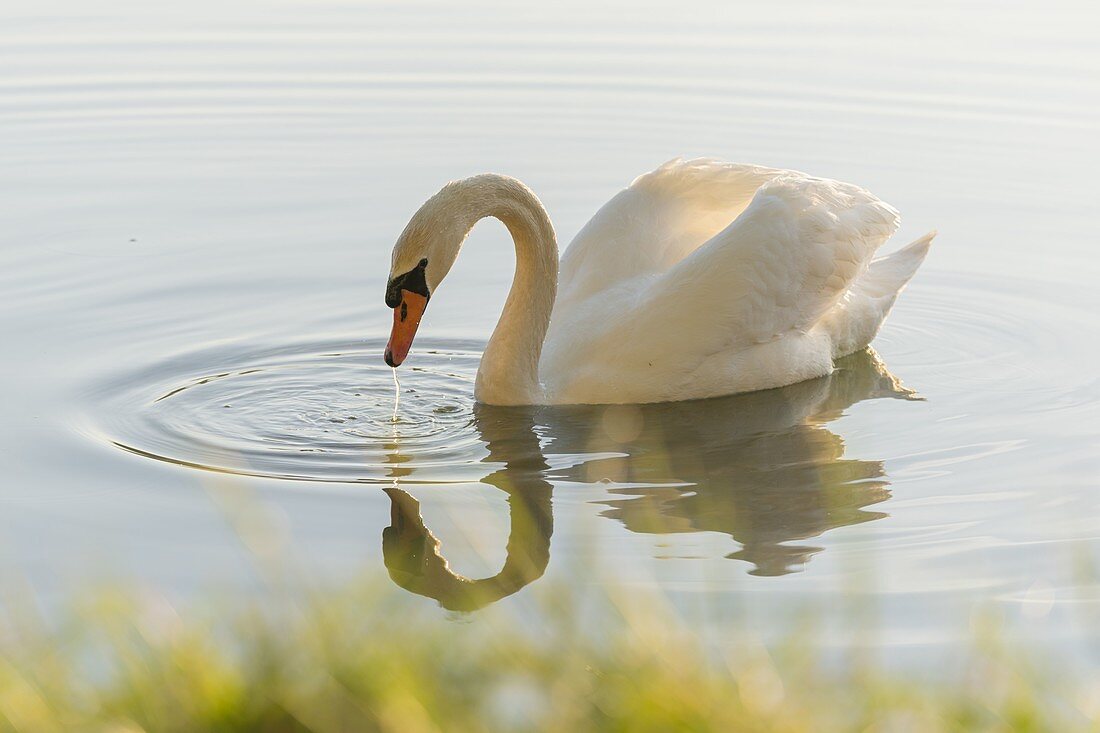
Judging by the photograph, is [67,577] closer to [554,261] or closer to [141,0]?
[554,261]

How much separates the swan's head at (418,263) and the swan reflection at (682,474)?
57cm

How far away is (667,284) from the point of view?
26.2 feet

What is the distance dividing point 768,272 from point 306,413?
2.39 meters

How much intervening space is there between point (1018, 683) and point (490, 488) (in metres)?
3.90

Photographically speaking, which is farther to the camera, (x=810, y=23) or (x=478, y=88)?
(x=810, y=23)

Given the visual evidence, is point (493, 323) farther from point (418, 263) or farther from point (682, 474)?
point (682, 474)

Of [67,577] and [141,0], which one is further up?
[141,0]

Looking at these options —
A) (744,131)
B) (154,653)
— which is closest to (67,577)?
(154,653)

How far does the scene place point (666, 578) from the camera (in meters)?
5.70

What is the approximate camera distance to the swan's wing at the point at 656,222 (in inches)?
339

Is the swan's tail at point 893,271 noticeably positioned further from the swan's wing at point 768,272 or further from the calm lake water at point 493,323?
the swan's wing at point 768,272

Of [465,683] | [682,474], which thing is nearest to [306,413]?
[682,474]

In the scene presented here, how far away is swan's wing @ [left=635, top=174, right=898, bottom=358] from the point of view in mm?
7906

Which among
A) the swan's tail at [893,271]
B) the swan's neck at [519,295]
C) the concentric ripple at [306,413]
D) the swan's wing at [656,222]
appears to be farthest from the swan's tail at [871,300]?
the concentric ripple at [306,413]
